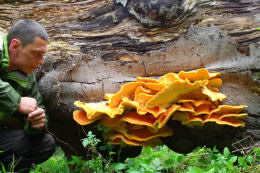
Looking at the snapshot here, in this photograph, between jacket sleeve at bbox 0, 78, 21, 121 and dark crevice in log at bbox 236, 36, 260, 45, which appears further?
dark crevice in log at bbox 236, 36, 260, 45

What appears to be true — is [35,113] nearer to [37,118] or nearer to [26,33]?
[37,118]

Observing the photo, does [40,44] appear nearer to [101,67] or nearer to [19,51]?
[19,51]

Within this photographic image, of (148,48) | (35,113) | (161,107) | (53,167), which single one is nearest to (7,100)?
(35,113)

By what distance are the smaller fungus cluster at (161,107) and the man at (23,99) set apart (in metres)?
0.56

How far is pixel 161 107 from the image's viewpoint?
9.02ft

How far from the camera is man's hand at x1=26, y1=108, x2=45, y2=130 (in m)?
2.80

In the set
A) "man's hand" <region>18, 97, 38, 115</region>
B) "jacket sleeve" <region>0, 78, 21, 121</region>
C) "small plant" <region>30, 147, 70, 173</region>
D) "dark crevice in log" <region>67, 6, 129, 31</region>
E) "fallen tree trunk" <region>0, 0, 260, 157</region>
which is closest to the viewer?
"jacket sleeve" <region>0, 78, 21, 121</region>

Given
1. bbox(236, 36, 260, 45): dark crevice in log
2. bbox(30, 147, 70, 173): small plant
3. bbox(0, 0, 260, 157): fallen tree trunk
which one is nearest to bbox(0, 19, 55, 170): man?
bbox(30, 147, 70, 173): small plant

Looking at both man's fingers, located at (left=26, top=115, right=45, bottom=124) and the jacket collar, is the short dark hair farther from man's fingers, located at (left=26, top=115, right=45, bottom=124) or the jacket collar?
man's fingers, located at (left=26, top=115, right=45, bottom=124)

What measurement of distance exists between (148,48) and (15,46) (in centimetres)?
158

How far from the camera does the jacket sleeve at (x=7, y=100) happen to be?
2613 mm

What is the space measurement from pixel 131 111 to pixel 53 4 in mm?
1982

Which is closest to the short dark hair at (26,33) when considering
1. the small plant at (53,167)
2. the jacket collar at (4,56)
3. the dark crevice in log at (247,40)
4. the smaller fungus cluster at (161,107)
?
the jacket collar at (4,56)

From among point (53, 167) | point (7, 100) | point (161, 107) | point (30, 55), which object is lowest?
point (53, 167)
